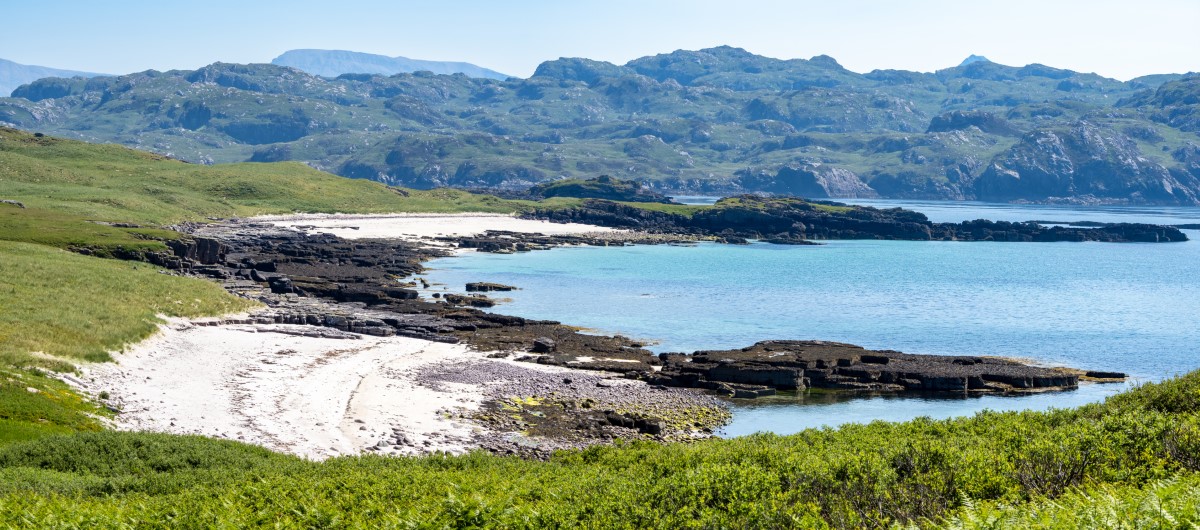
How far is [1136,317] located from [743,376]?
6743 centimetres

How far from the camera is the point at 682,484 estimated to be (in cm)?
2428

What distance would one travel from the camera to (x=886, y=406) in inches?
2434

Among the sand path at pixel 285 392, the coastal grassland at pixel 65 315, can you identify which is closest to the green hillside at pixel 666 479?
the coastal grassland at pixel 65 315

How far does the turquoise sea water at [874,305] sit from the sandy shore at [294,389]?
17.7 m

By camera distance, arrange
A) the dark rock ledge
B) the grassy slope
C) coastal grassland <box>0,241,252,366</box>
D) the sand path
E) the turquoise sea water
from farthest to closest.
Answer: the turquoise sea water, the dark rock ledge, coastal grassland <box>0,241,252,366</box>, the sand path, the grassy slope

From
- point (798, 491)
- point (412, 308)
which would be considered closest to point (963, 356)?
point (412, 308)

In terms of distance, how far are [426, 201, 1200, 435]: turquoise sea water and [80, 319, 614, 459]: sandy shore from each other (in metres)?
17.7

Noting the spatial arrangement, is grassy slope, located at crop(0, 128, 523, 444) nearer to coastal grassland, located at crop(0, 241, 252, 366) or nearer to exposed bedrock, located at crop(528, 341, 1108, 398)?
coastal grassland, located at crop(0, 241, 252, 366)

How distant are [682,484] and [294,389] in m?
36.1

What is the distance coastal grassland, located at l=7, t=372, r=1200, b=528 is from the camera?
21141mm

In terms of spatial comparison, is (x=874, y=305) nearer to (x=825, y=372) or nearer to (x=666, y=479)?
(x=825, y=372)

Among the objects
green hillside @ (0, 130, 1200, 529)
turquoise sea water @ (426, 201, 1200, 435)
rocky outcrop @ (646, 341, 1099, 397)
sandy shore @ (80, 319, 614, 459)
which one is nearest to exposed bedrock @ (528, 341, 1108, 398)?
rocky outcrop @ (646, 341, 1099, 397)

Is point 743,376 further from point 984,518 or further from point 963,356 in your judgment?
point 984,518

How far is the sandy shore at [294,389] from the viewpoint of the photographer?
4481 centimetres
